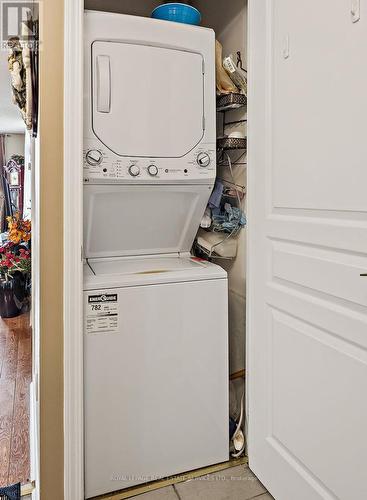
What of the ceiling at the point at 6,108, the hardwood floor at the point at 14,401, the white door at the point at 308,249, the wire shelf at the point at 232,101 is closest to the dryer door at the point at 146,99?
the wire shelf at the point at 232,101

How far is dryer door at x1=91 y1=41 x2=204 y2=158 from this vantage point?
59.3 inches

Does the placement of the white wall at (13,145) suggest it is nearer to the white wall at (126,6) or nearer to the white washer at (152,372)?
the white wall at (126,6)

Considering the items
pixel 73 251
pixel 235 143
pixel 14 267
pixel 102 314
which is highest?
pixel 235 143

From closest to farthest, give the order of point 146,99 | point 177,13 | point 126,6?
point 146,99 → point 177,13 → point 126,6

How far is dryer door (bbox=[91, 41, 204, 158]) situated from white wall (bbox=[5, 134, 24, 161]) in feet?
23.2

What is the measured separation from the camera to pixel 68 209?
1.37m

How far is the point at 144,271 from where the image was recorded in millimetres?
1617

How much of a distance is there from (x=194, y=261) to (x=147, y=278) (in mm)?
374

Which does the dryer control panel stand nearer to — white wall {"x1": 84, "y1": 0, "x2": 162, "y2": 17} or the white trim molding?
the white trim molding

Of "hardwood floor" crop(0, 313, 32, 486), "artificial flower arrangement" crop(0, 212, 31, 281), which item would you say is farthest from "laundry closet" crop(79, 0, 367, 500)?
"artificial flower arrangement" crop(0, 212, 31, 281)

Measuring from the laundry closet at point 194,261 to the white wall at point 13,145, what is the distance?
23.0 ft

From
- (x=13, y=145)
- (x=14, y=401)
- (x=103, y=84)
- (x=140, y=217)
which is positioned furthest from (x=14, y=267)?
(x=13, y=145)

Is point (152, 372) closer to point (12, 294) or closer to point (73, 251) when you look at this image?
point (73, 251)

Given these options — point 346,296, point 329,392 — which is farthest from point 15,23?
point 329,392
